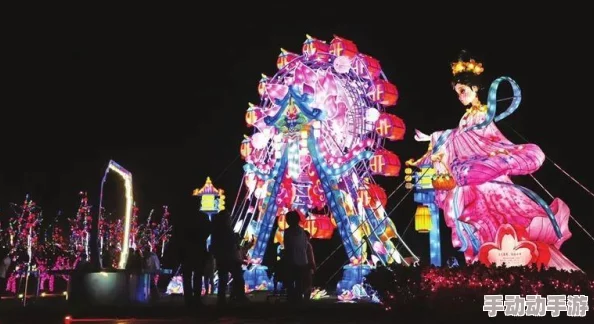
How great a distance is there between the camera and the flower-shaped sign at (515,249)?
17547 millimetres

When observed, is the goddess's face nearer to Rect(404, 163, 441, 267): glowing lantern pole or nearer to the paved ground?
Rect(404, 163, 441, 267): glowing lantern pole

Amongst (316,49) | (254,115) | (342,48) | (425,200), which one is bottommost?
(425,200)

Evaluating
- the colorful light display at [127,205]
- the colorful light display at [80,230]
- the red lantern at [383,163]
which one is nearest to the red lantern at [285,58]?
the red lantern at [383,163]

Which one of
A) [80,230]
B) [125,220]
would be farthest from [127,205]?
[80,230]

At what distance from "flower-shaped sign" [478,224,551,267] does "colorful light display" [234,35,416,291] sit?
5516 mm

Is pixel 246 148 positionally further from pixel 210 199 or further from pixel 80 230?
pixel 80 230

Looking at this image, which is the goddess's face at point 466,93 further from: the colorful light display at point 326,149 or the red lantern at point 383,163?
the red lantern at point 383,163

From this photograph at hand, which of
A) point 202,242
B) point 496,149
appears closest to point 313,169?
A: point 496,149

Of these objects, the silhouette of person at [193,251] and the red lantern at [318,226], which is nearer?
the silhouette of person at [193,251]

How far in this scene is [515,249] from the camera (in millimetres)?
17672

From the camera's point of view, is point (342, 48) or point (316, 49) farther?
point (316, 49)

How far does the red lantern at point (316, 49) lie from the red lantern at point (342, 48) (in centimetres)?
49

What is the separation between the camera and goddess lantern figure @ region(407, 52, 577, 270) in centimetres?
1777

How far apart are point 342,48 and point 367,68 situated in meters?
1.30
